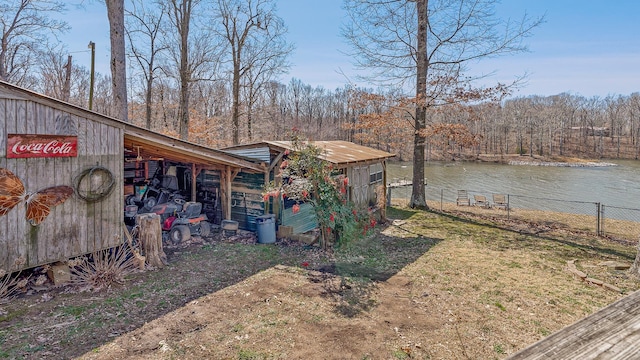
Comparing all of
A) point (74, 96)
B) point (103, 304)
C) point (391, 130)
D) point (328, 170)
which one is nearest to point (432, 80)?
point (391, 130)

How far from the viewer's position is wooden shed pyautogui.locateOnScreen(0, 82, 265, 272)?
16.8ft

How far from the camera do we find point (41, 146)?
538cm

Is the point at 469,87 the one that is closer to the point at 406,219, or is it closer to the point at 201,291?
the point at 406,219

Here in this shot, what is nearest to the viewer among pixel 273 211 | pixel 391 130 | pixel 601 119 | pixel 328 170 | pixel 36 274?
pixel 36 274

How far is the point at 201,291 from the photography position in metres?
5.66

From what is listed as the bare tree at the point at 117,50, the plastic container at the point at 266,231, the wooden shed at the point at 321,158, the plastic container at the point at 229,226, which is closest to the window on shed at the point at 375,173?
the wooden shed at the point at 321,158

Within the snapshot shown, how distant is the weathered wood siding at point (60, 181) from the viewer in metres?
5.14

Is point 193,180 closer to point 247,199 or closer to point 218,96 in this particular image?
point 247,199

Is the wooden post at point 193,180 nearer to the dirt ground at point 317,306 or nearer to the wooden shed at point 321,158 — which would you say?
the wooden shed at point 321,158

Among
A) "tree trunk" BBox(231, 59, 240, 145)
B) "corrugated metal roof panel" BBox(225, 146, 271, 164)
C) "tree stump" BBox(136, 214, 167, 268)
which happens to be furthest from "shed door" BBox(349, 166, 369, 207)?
"tree trunk" BBox(231, 59, 240, 145)

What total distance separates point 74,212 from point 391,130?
434 inches

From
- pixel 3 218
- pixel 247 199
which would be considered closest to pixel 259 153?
pixel 247 199

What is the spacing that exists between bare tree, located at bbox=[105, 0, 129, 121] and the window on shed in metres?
8.15

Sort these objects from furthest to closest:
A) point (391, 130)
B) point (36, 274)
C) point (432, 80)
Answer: point (391, 130)
point (432, 80)
point (36, 274)
